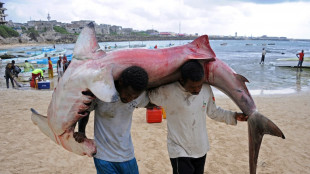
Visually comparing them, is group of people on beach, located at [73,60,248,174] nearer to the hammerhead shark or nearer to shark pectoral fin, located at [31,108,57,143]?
the hammerhead shark

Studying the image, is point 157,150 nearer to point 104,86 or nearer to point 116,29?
point 104,86

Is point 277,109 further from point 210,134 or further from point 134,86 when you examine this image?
point 134,86

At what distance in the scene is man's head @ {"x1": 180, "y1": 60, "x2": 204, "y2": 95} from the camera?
7.86ft

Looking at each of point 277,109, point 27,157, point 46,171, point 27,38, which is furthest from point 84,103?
point 27,38

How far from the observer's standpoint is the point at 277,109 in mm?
8906

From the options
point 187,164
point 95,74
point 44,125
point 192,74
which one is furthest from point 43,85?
point 192,74

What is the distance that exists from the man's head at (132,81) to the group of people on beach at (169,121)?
0.03 ft

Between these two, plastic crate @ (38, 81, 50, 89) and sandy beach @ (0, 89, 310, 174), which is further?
plastic crate @ (38, 81, 50, 89)

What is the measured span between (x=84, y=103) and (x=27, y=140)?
4.58 m

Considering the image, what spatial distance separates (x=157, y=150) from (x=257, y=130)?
3056 millimetres

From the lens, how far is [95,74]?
2123 millimetres

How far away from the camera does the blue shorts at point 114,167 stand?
251 cm

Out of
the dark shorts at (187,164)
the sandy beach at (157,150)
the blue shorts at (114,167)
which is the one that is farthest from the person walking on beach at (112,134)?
the sandy beach at (157,150)

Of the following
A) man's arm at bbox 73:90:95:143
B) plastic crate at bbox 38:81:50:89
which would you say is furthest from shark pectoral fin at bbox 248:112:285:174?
plastic crate at bbox 38:81:50:89
